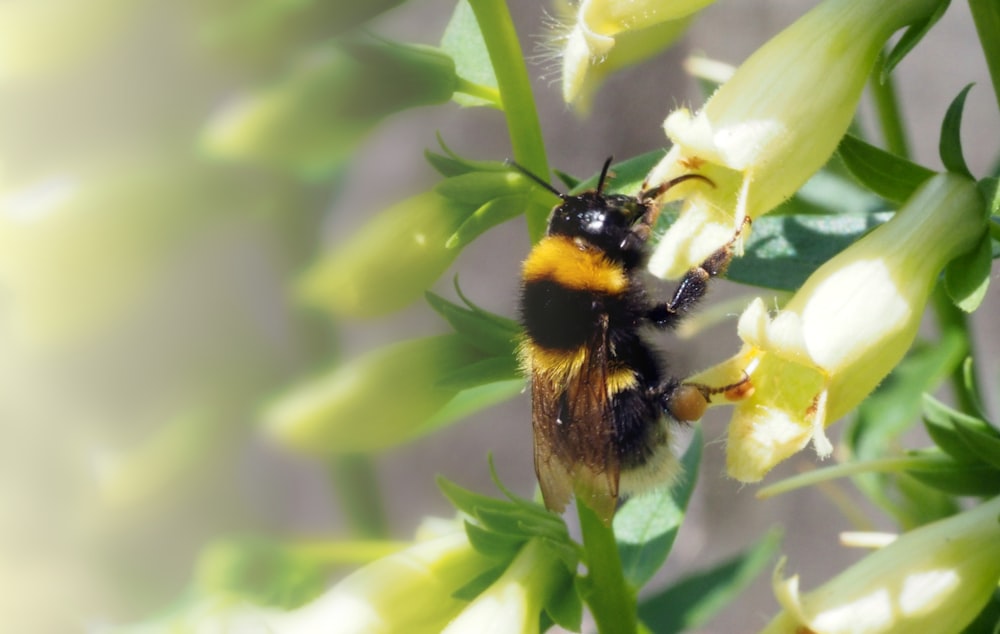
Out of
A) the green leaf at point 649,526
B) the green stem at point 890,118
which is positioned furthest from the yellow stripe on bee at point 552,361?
the green stem at point 890,118

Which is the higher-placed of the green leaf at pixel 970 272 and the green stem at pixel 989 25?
the green stem at pixel 989 25

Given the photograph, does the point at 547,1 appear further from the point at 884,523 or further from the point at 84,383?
the point at 884,523

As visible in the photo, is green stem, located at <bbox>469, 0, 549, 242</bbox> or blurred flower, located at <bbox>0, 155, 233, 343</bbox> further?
green stem, located at <bbox>469, 0, 549, 242</bbox>

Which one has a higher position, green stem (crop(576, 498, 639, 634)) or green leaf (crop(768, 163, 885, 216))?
green leaf (crop(768, 163, 885, 216))

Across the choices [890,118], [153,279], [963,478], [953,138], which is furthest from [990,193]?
[153,279]

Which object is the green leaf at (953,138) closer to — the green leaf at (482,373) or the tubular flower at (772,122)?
the tubular flower at (772,122)

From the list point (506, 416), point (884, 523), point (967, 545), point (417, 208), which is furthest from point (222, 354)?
point (884, 523)

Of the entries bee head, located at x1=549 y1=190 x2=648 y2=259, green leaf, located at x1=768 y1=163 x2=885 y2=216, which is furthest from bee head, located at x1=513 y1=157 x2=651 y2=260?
green leaf, located at x1=768 y1=163 x2=885 y2=216

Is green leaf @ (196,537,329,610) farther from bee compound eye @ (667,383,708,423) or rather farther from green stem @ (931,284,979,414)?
green stem @ (931,284,979,414)
